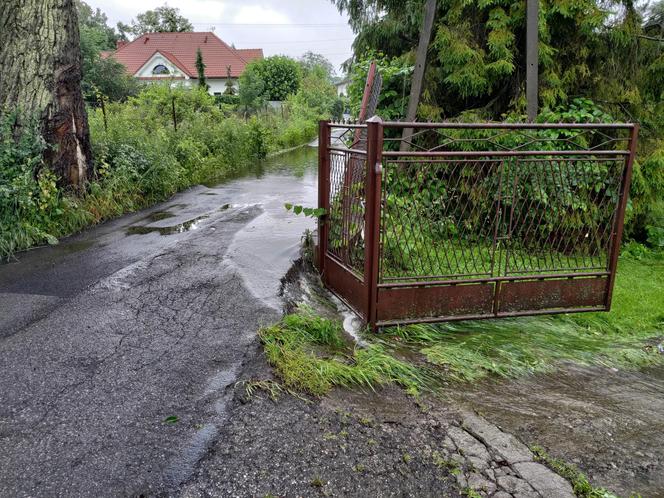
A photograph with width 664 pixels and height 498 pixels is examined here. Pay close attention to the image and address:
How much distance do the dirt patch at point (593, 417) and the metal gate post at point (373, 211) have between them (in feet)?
3.53

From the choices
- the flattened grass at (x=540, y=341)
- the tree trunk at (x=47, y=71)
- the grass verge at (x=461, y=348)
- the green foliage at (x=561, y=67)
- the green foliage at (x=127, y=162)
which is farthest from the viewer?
the green foliage at (x=561, y=67)

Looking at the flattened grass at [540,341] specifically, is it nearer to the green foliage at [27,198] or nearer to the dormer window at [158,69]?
the green foliage at [27,198]

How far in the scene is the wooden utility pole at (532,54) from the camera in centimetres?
633

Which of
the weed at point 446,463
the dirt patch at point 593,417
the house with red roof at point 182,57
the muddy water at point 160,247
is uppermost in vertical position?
the house with red roof at point 182,57

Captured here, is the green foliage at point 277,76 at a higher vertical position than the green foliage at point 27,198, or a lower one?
higher

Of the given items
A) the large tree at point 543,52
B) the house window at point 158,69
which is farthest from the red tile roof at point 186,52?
the large tree at point 543,52

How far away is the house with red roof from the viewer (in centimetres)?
3903

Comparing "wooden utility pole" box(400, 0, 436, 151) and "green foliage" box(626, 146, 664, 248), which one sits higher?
"wooden utility pole" box(400, 0, 436, 151)

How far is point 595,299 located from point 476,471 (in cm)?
288

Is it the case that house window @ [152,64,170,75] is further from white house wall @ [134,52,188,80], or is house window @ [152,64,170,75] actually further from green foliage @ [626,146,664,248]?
green foliage @ [626,146,664,248]

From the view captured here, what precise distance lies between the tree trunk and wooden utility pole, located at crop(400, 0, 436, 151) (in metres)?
4.47

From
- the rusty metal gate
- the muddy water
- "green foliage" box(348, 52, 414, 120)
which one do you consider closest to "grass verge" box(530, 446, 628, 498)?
the rusty metal gate

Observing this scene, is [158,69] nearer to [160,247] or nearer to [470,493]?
[160,247]

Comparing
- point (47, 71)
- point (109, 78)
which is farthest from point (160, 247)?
point (109, 78)
